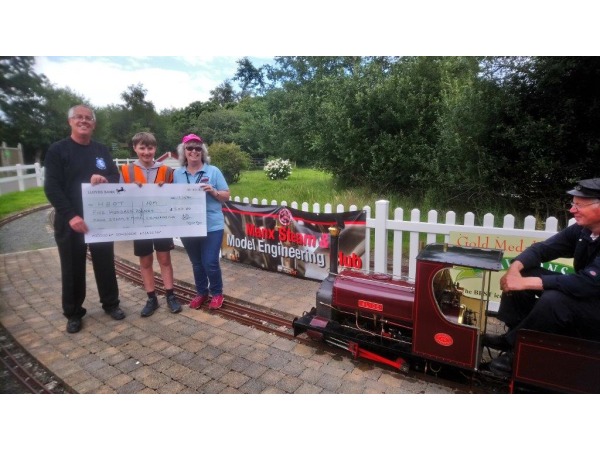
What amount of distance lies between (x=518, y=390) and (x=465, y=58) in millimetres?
3985

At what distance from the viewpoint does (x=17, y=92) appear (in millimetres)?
1903

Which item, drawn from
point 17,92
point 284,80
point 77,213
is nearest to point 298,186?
point 284,80

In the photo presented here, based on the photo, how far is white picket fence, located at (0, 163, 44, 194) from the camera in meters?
2.03

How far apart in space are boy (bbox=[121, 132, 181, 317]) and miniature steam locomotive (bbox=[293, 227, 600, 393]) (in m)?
1.41

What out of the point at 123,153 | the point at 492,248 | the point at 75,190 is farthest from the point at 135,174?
the point at 492,248

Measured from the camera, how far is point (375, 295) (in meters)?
2.22

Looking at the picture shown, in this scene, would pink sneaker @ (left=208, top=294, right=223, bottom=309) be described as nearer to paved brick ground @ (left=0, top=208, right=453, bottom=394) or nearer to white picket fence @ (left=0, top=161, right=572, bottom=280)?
paved brick ground @ (left=0, top=208, right=453, bottom=394)

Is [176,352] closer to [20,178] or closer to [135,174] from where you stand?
[135,174]

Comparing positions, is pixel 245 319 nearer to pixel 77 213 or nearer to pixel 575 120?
pixel 77 213

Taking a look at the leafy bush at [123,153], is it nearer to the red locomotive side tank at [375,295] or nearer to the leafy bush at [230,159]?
the leafy bush at [230,159]

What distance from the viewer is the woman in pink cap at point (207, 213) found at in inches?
112

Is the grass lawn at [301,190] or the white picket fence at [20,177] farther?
the grass lawn at [301,190]

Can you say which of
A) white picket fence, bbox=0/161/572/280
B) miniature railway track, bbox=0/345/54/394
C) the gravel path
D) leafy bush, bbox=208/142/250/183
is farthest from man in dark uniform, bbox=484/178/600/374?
the gravel path

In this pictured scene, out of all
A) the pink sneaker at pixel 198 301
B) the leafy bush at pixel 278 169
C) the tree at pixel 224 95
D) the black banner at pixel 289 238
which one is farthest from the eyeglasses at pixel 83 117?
the leafy bush at pixel 278 169
